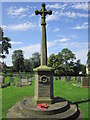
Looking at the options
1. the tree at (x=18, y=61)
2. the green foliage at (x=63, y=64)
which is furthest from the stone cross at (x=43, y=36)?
the tree at (x=18, y=61)

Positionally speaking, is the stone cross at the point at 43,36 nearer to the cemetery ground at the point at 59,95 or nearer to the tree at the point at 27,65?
the cemetery ground at the point at 59,95

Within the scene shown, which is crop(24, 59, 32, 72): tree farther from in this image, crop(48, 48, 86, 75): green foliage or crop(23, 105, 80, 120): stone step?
crop(23, 105, 80, 120): stone step

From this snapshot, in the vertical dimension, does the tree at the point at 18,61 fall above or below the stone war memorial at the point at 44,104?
above

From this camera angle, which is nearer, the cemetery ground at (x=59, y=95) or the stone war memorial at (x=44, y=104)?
the stone war memorial at (x=44, y=104)

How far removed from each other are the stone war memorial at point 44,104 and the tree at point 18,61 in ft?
213

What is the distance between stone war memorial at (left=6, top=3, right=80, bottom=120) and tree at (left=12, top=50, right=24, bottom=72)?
64.9 meters

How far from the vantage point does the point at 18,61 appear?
74.3 metres

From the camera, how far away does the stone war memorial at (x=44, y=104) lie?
21.4 ft

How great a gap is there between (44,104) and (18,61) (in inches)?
2708

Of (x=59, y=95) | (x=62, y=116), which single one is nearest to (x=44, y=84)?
(x=62, y=116)

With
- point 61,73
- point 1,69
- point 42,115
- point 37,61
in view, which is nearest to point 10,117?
point 42,115

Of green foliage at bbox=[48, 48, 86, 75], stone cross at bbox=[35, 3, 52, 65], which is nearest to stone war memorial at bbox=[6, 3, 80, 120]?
stone cross at bbox=[35, 3, 52, 65]

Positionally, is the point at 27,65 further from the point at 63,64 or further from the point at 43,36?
the point at 43,36

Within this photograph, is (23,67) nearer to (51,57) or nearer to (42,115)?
(51,57)
